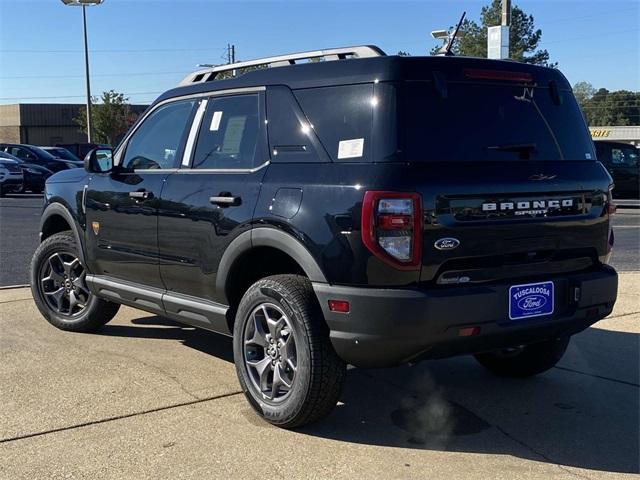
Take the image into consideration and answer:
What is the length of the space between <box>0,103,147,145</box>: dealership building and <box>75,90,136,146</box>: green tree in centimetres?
116

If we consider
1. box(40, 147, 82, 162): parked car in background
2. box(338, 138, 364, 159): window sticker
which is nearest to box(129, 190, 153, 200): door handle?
box(338, 138, 364, 159): window sticker

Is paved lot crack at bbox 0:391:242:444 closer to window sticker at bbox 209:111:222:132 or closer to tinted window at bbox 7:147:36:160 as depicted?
window sticker at bbox 209:111:222:132

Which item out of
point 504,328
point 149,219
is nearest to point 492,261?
point 504,328

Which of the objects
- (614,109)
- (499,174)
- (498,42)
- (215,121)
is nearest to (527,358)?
(499,174)

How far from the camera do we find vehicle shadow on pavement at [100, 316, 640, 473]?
3.95m

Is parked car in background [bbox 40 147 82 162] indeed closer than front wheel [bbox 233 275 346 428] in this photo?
No

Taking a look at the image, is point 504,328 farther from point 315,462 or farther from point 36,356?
point 36,356

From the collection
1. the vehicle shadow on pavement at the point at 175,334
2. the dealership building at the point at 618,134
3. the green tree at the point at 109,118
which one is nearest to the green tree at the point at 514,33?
the dealership building at the point at 618,134

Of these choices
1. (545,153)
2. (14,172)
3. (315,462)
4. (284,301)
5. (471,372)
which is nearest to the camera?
→ (315,462)

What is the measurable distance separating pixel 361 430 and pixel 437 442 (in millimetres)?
433

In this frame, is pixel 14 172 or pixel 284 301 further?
pixel 14 172

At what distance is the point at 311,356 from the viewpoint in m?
3.83

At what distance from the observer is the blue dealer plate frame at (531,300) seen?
3832mm

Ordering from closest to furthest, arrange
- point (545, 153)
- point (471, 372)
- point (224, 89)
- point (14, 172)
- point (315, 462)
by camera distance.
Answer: point (315, 462) < point (545, 153) < point (224, 89) < point (471, 372) < point (14, 172)
